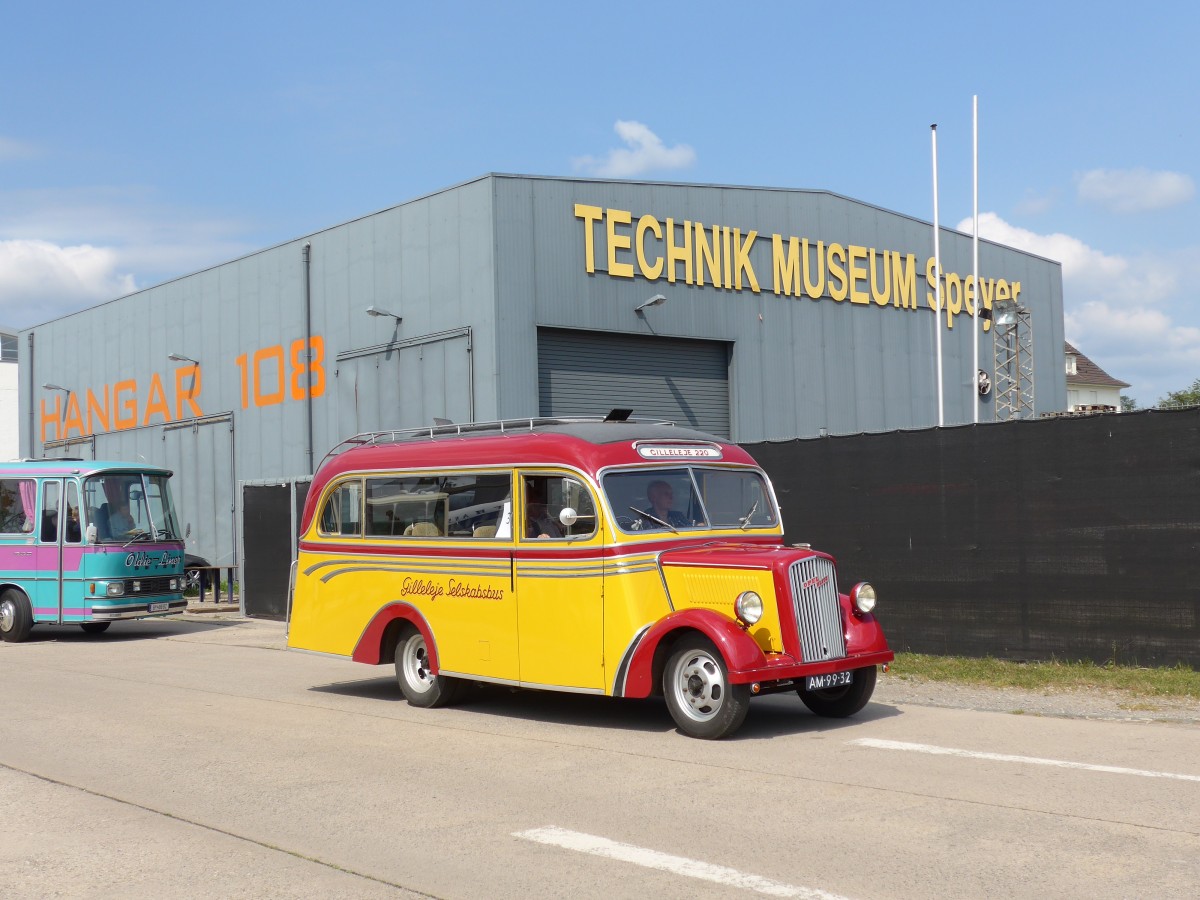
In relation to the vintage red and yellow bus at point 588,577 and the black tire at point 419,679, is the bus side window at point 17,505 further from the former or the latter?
the black tire at point 419,679

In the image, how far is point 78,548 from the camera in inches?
763

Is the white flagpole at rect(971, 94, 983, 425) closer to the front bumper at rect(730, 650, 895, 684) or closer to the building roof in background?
the front bumper at rect(730, 650, 895, 684)

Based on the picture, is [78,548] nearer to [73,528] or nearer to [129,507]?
[73,528]

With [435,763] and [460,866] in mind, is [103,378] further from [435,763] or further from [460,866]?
[460,866]

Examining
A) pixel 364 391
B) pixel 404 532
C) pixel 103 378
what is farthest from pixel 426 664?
pixel 103 378

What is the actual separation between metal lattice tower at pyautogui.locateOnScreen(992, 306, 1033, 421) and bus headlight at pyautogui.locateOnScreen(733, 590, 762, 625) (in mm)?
24942

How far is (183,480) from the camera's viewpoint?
34031 mm

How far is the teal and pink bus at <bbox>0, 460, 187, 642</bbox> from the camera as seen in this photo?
1938 cm

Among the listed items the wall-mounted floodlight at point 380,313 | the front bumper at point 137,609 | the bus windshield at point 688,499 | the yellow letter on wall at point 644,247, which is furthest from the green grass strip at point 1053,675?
the wall-mounted floodlight at point 380,313

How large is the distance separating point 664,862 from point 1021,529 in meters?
8.09

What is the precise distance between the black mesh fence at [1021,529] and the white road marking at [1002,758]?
398cm

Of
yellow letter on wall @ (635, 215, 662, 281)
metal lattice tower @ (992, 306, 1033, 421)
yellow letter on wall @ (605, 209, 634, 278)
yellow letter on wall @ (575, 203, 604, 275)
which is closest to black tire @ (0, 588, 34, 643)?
yellow letter on wall @ (575, 203, 604, 275)

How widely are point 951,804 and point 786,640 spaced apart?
7.99 ft

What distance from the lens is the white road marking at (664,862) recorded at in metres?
5.60
